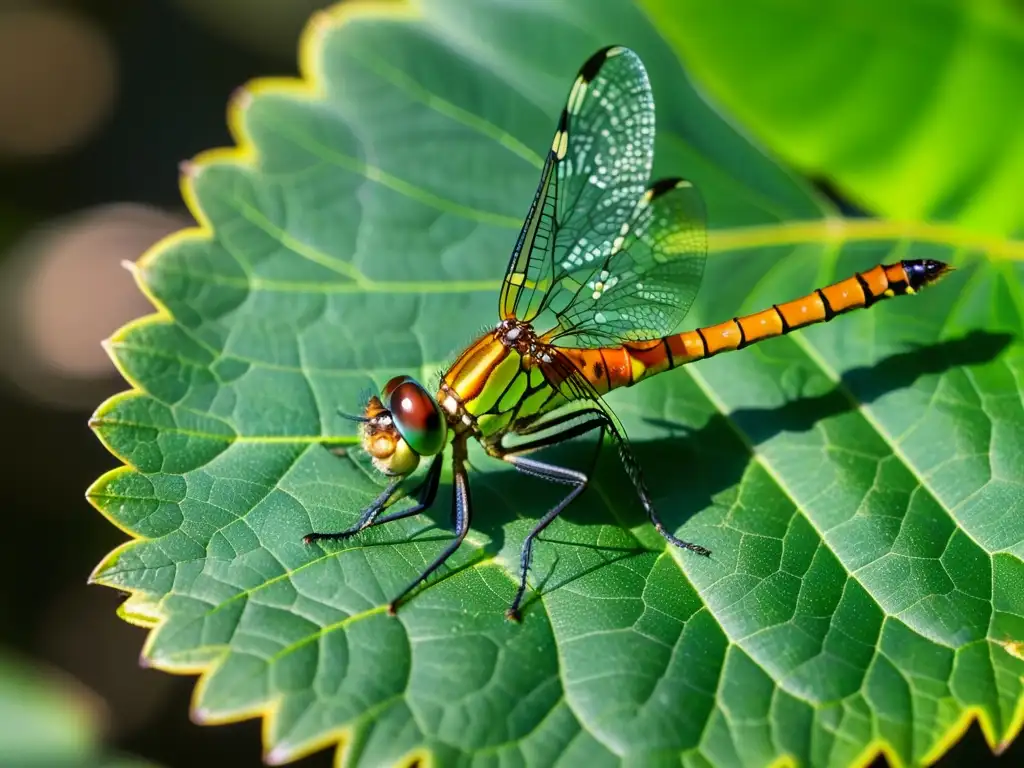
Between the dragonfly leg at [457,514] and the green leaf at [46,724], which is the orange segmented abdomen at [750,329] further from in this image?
the green leaf at [46,724]

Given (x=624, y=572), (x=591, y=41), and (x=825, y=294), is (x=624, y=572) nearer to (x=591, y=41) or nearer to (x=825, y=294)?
(x=825, y=294)

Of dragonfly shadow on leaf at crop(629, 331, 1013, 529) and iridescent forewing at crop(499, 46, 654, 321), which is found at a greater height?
iridescent forewing at crop(499, 46, 654, 321)

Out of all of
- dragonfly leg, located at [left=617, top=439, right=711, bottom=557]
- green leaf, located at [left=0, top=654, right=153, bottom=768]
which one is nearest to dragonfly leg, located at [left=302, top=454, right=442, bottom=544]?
dragonfly leg, located at [left=617, top=439, right=711, bottom=557]

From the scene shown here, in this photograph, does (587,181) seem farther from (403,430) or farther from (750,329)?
(403,430)

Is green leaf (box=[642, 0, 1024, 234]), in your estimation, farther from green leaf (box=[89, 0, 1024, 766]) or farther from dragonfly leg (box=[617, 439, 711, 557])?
dragonfly leg (box=[617, 439, 711, 557])

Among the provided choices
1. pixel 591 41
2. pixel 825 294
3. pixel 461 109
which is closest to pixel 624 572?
pixel 825 294
